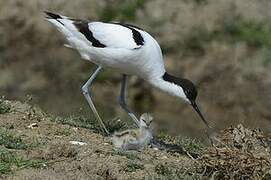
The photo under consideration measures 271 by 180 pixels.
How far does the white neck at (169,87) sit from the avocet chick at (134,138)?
0.79 metres

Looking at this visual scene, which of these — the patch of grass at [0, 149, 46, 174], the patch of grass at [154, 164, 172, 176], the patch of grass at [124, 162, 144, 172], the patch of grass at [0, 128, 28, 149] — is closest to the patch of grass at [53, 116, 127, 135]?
the patch of grass at [0, 128, 28, 149]

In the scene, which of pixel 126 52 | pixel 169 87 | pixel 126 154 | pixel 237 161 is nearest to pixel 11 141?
pixel 126 154

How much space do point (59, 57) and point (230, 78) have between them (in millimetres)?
3165

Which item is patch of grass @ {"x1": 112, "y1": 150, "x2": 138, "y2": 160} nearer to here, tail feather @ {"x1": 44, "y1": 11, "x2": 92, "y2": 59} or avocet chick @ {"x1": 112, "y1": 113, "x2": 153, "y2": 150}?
avocet chick @ {"x1": 112, "y1": 113, "x2": 153, "y2": 150}

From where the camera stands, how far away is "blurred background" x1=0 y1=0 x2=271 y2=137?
47.5 ft

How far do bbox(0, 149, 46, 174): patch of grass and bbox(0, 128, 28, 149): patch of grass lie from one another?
0.95ft

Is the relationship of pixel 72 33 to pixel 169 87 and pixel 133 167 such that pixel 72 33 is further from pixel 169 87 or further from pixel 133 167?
pixel 133 167

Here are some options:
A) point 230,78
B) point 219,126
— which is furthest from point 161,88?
point 230,78

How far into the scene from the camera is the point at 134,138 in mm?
7828

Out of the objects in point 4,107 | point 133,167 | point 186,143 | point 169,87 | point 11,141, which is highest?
point 11,141

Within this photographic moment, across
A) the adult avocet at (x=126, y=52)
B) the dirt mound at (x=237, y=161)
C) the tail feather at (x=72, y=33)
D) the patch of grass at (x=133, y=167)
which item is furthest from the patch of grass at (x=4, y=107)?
the dirt mound at (x=237, y=161)

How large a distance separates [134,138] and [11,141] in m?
1.17

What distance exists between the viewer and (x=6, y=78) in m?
15.0

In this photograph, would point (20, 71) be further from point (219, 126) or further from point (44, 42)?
point (219, 126)
